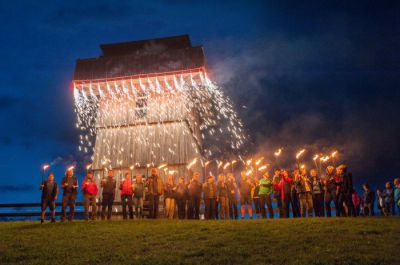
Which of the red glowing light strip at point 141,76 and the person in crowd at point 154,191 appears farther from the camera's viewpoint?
the red glowing light strip at point 141,76

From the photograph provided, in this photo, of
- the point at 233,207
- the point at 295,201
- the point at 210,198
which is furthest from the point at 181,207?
the point at 295,201

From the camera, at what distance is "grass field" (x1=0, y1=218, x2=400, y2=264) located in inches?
256

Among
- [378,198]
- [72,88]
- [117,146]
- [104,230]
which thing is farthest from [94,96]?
[378,198]

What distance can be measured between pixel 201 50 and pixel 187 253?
63.7 feet

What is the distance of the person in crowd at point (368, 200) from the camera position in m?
15.2

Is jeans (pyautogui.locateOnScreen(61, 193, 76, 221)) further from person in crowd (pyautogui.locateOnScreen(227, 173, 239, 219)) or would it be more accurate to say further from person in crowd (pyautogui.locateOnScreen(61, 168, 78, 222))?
person in crowd (pyautogui.locateOnScreen(227, 173, 239, 219))

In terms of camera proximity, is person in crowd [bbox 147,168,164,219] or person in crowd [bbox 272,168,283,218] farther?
person in crowd [bbox 147,168,164,219]

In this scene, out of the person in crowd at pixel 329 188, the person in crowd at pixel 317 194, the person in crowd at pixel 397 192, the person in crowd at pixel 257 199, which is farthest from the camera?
the person in crowd at pixel 397 192

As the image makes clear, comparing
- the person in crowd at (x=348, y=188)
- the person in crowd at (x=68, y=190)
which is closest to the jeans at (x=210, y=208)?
the person in crowd at (x=348, y=188)

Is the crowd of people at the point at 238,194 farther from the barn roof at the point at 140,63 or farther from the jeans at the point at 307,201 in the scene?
the barn roof at the point at 140,63

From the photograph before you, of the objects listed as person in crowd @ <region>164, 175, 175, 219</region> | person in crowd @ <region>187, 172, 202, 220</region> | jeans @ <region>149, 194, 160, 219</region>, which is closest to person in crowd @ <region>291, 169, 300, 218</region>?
person in crowd @ <region>187, 172, 202, 220</region>

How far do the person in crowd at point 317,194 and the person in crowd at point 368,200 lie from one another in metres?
3.02

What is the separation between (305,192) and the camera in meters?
13.7

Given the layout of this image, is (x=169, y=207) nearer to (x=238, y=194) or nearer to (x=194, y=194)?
(x=194, y=194)
